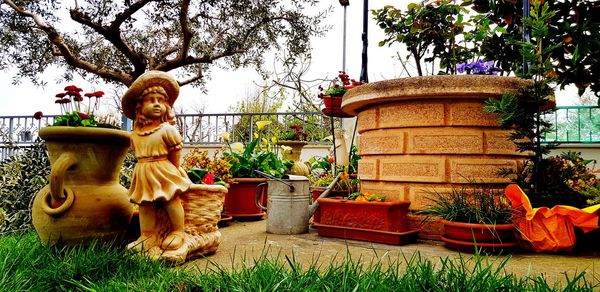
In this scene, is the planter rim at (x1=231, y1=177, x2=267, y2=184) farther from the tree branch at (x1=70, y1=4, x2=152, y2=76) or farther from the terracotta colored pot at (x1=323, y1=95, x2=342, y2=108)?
the tree branch at (x1=70, y1=4, x2=152, y2=76)

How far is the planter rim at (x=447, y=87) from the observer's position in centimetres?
→ 318

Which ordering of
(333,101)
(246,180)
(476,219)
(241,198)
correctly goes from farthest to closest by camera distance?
(241,198)
(246,180)
(333,101)
(476,219)

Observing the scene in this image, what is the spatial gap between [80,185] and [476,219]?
2.60 m

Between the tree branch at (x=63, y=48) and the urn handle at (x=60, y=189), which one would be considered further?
the tree branch at (x=63, y=48)

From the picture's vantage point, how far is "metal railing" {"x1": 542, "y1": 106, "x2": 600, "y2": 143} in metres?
9.42

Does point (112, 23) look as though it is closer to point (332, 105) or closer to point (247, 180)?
point (247, 180)

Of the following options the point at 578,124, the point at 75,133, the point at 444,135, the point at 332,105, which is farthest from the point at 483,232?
the point at 578,124

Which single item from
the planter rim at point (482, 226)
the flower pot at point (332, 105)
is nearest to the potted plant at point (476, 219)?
the planter rim at point (482, 226)

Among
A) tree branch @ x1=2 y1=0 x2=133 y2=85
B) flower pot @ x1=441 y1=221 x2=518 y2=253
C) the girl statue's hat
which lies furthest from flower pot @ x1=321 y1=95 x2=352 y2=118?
tree branch @ x1=2 y1=0 x2=133 y2=85

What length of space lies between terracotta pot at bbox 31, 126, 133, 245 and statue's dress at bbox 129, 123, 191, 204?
0.83 feet

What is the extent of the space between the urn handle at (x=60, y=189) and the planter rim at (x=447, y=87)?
2295 mm

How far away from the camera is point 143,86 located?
8.43ft

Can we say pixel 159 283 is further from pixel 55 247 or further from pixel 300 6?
pixel 300 6

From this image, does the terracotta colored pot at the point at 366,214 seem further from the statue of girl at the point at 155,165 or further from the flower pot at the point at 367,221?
the statue of girl at the point at 155,165
